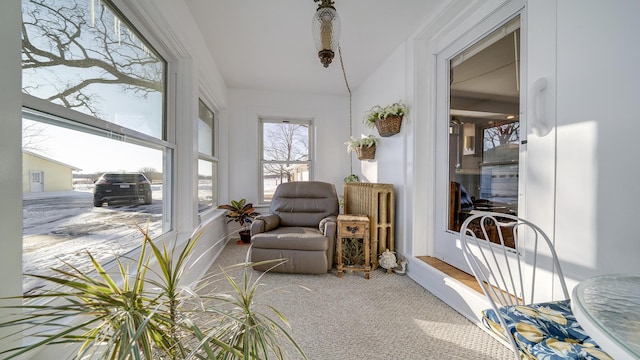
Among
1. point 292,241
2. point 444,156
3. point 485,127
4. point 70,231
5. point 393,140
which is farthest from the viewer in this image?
point 393,140

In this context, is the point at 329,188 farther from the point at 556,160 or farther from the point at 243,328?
the point at 243,328

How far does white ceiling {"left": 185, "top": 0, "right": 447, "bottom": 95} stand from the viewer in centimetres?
201

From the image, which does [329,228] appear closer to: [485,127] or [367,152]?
[367,152]

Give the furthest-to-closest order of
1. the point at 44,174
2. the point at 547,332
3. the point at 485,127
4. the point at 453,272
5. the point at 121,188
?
the point at 453,272
the point at 485,127
the point at 121,188
the point at 44,174
the point at 547,332

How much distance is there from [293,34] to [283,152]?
6.71 ft

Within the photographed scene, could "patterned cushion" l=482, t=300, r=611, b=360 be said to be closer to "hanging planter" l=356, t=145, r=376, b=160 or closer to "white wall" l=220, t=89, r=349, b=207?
"hanging planter" l=356, t=145, r=376, b=160

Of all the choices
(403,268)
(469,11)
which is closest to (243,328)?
(403,268)

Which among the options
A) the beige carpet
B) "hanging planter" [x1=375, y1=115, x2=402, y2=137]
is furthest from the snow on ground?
"hanging planter" [x1=375, y1=115, x2=402, y2=137]

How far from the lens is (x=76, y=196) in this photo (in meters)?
1.11

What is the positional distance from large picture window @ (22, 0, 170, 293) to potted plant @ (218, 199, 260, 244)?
177cm

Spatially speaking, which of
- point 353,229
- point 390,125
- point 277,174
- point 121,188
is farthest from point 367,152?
A: point 121,188

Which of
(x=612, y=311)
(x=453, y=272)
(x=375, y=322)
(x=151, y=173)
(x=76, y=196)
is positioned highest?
(x=151, y=173)

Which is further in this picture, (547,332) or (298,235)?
(298,235)

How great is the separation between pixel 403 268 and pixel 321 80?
2.67 metres
